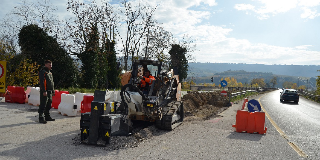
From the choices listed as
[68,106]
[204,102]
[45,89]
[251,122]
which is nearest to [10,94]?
[68,106]

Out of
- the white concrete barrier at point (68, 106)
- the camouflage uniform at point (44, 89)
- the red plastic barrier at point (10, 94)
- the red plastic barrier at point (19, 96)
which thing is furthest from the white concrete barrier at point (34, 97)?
the camouflage uniform at point (44, 89)

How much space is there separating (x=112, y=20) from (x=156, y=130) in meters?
31.4

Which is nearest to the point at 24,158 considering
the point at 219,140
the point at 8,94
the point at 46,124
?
the point at 46,124

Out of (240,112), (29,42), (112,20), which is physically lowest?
(240,112)

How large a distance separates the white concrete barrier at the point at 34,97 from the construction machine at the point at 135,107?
561 cm

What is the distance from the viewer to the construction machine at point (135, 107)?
6.52m

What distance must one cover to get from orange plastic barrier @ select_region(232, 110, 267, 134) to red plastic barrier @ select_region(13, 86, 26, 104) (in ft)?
37.7

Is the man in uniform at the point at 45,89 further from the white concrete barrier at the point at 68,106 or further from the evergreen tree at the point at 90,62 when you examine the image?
the evergreen tree at the point at 90,62

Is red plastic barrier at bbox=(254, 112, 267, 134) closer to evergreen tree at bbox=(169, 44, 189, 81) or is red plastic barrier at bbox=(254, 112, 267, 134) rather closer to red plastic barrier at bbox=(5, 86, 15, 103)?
red plastic barrier at bbox=(5, 86, 15, 103)

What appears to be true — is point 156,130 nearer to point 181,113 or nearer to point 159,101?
point 159,101

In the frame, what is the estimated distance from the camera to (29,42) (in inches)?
988

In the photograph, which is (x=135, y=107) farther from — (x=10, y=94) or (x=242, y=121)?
(x=10, y=94)

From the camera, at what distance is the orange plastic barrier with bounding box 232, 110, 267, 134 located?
8930 millimetres

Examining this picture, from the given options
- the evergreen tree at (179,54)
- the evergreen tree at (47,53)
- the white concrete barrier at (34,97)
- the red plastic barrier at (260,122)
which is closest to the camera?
the red plastic barrier at (260,122)
